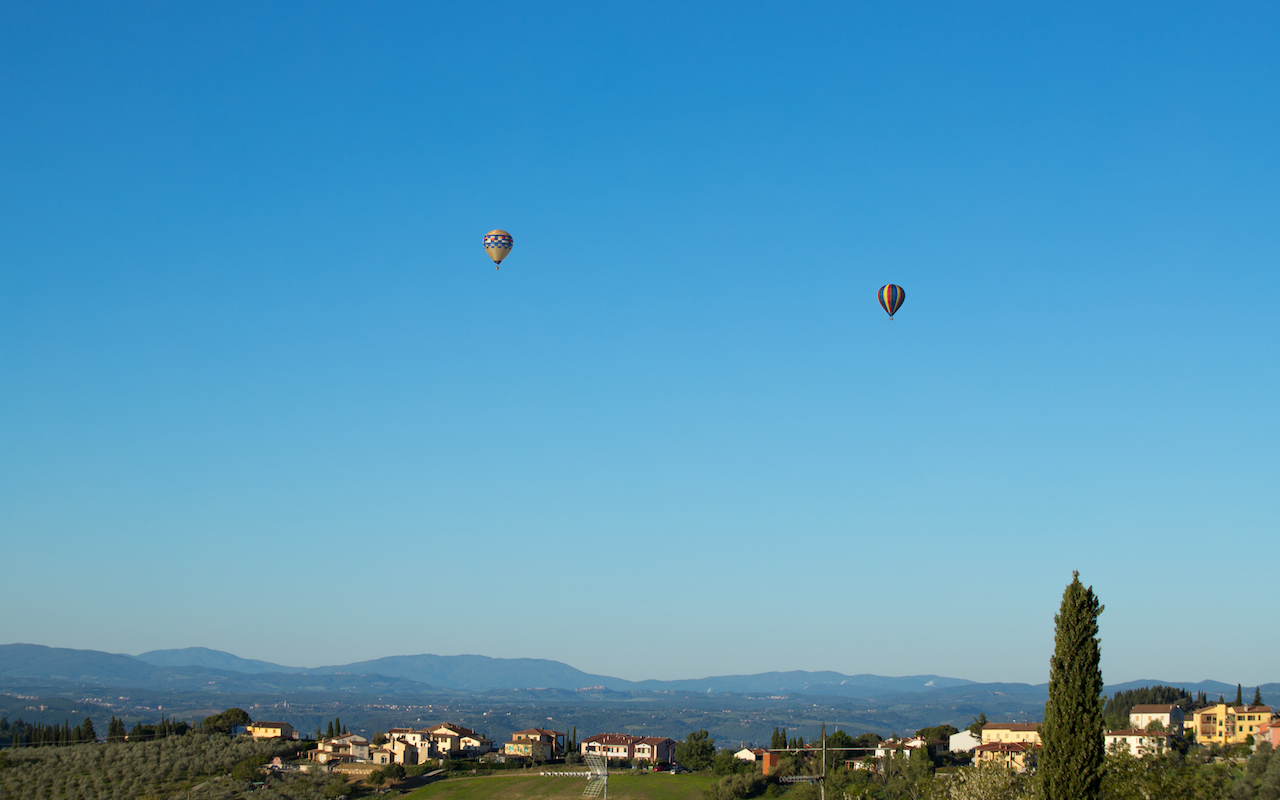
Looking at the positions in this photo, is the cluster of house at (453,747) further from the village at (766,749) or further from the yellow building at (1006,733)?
the yellow building at (1006,733)

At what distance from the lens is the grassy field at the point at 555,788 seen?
3848 inches

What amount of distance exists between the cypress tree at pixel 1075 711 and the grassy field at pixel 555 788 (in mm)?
63634

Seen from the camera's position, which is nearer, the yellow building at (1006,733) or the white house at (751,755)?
the white house at (751,755)

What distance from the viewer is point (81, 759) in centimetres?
10788

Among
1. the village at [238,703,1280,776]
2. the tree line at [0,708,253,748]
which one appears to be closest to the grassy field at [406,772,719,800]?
the village at [238,703,1280,776]

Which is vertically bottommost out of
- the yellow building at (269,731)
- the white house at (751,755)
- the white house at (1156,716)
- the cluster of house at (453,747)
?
the cluster of house at (453,747)

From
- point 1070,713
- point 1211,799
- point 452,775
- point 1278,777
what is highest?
point 1070,713

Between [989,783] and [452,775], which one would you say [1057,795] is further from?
[452,775]

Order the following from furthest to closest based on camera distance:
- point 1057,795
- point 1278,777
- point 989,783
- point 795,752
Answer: point 795,752
point 1278,777
point 989,783
point 1057,795

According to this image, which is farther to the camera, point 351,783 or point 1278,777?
point 351,783

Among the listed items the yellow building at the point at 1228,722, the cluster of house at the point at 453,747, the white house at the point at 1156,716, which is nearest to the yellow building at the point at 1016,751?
the white house at the point at 1156,716

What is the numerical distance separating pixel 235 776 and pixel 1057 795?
8566 cm

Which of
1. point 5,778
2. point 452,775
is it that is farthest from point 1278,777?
point 5,778

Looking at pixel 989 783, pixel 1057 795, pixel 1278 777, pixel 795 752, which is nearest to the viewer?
pixel 1057 795
